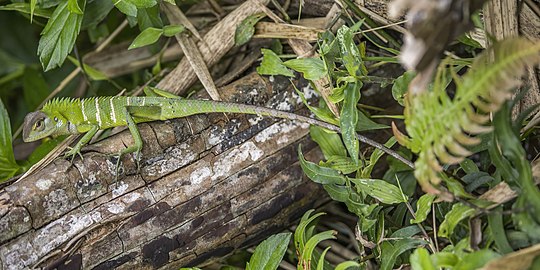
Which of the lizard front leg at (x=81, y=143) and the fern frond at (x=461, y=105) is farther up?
the fern frond at (x=461, y=105)

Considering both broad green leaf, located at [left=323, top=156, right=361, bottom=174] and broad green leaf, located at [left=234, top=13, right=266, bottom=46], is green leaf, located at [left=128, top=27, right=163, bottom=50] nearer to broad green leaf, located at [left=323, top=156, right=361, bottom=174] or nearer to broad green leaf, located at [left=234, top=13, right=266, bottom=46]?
broad green leaf, located at [left=234, top=13, right=266, bottom=46]

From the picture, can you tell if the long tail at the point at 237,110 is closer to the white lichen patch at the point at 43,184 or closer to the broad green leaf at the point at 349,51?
the broad green leaf at the point at 349,51

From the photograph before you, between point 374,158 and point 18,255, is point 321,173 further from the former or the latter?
point 18,255

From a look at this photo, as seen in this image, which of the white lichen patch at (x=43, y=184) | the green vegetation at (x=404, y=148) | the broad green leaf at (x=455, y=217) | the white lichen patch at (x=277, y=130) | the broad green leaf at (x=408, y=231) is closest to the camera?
the green vegetation at (x=404, y=148)

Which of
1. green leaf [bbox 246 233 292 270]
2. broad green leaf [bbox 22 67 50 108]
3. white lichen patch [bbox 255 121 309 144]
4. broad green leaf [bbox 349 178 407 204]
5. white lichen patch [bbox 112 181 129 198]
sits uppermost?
broad green leaf [bbox 349 178 407 204]

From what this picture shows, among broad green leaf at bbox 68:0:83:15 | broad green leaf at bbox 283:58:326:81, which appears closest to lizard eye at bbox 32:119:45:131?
broad green leaf at bbox 68:0:83:15

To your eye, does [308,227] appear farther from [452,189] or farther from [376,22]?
[376,22]


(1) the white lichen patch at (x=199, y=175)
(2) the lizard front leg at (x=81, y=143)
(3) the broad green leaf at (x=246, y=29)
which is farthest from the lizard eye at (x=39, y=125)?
(3) the broad green leaf at (x=246, y=29)
